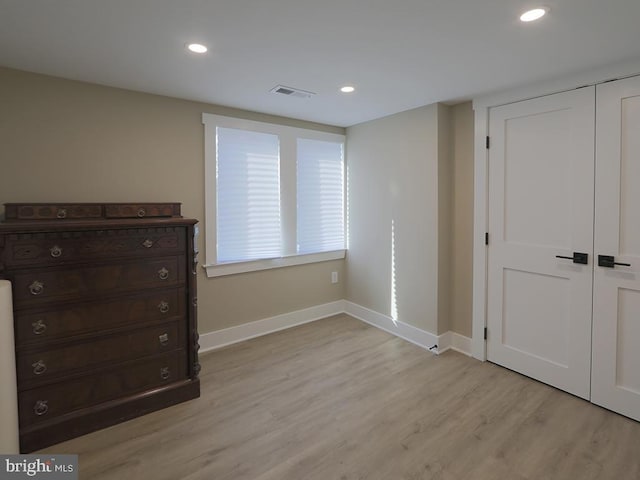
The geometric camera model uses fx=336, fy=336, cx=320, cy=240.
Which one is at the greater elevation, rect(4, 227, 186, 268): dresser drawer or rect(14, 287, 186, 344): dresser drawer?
rect(4, 227, 186, 268): dresser drawer

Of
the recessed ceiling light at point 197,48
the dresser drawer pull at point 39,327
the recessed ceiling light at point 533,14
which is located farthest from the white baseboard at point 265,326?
the recessed ceiling light at point 533,14

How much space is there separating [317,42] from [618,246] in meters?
2.35

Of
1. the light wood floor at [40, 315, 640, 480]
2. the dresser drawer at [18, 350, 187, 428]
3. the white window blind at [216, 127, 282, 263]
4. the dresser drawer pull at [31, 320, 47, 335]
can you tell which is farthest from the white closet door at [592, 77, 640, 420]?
the dresser drawer pull at [31, 320, 47, 335]

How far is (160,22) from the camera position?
67.6 inches

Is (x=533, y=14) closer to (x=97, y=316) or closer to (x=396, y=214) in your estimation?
(x=396, y=214)

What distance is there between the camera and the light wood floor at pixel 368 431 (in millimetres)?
1805

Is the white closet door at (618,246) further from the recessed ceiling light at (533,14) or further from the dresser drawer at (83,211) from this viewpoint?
the dresser drawer at (83,211)

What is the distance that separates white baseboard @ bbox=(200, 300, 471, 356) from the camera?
321cm

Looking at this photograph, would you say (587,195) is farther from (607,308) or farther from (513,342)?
(513,342)

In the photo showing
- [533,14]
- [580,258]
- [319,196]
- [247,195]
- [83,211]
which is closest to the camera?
[533,14]

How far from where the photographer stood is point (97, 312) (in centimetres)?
213

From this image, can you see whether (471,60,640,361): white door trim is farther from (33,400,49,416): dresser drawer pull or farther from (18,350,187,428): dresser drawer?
(33,400,49,416): dresser drawer pull

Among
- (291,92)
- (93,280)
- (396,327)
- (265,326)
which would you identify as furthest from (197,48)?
(396,327)

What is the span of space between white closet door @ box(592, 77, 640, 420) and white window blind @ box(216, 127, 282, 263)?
8.96 feet
